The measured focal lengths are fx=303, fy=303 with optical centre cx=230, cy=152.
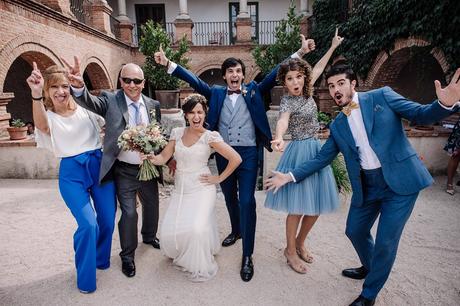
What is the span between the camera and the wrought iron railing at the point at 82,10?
1121 centimetres

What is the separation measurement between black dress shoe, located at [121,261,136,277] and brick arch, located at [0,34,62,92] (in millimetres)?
5932

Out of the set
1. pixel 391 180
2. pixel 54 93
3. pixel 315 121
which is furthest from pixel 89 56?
pixel 391 180

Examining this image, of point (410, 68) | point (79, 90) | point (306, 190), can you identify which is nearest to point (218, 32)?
point (410, 68)

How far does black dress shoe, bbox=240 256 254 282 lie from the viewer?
116 inches

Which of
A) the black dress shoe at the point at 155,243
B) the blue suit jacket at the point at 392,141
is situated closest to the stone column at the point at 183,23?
the black dress shoe at the point at 155,243

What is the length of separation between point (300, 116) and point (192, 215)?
1.40 m

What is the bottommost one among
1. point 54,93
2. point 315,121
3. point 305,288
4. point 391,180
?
point 305,288

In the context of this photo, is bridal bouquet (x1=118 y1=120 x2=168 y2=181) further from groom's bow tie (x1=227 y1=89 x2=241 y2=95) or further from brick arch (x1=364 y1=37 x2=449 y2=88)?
brick arch (x1=364 y1=37 x2=449 y2=88)

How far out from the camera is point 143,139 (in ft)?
8.89

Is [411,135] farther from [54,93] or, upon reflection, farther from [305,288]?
[54,93]

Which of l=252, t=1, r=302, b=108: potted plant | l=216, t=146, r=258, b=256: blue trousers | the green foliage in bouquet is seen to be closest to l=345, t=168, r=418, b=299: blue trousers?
l=216, t=146, r=258, b=256: blue trousers

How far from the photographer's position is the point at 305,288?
2797mm

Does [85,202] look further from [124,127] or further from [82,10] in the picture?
[82,10]

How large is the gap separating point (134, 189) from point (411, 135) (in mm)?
5605
